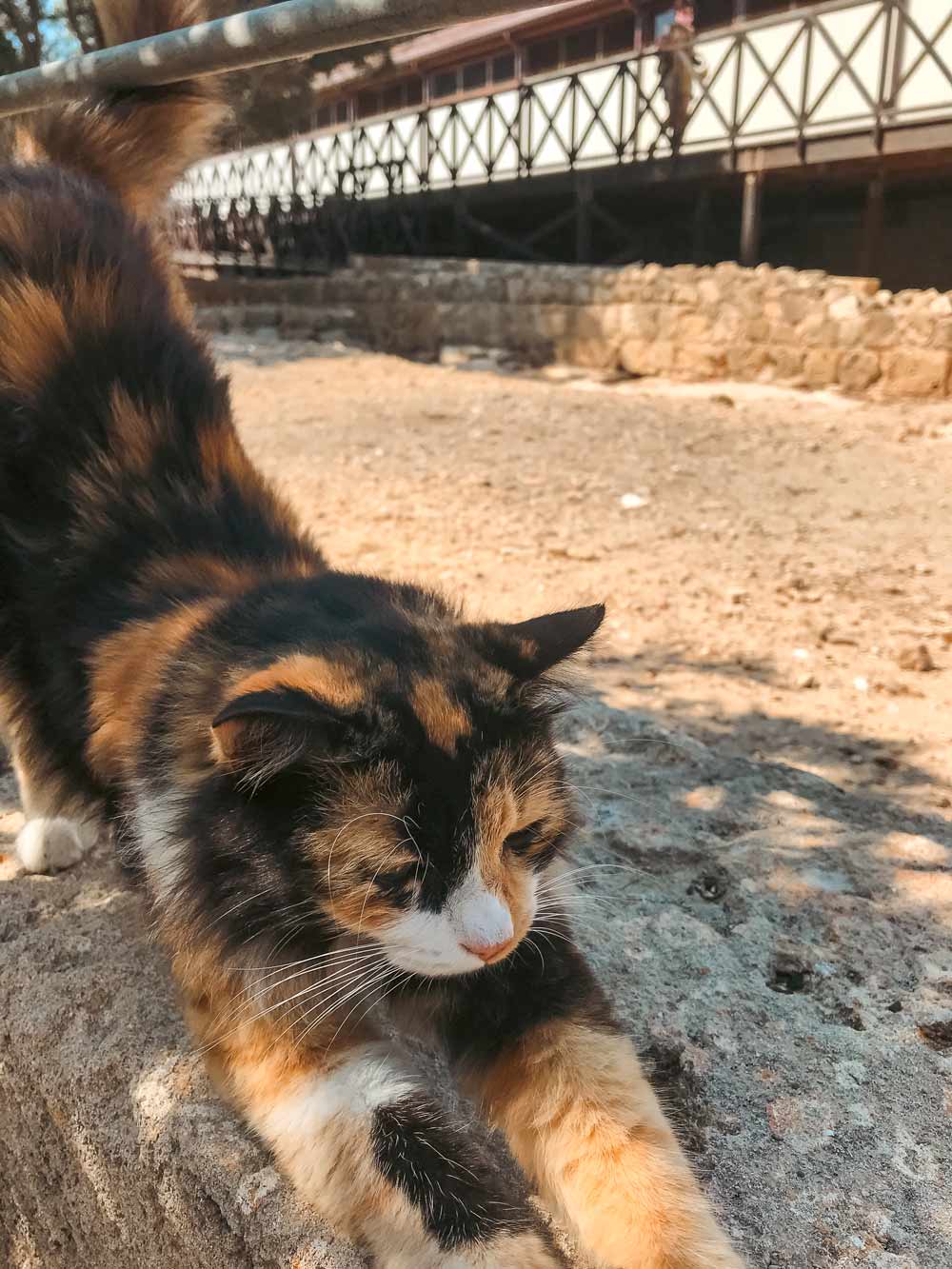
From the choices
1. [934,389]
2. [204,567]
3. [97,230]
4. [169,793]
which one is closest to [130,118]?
[97,230]

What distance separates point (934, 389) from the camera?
8.85 m

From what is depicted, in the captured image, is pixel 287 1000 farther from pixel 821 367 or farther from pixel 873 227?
pixel 873 227

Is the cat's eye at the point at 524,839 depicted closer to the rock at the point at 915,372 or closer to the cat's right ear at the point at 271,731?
the cat's right ear at the point at 271,731

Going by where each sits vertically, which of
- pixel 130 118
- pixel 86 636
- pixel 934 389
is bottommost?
pixel 934 389

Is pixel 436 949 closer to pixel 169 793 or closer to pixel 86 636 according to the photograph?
pixel 169 793

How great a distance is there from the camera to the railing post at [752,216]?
36.4 feet

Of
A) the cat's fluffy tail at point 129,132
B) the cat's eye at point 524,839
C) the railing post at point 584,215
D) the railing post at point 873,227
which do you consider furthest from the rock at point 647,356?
the cat's eye at point 524,839

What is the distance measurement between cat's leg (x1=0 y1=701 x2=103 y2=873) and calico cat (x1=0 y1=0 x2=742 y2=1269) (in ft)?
0.24

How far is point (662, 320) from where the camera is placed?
10.5m

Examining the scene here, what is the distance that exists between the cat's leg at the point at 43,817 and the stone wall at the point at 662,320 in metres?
8.41

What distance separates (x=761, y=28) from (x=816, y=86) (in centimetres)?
91

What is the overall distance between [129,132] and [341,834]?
2410 mm

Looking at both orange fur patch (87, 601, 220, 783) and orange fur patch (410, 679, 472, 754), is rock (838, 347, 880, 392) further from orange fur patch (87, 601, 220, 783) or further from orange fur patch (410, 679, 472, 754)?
orange fur patch (410, 679, 472, 754)

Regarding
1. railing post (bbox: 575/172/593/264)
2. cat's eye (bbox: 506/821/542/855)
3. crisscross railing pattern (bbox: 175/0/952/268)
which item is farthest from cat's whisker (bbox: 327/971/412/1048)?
railing post (bbox: 575/172/593/264)
